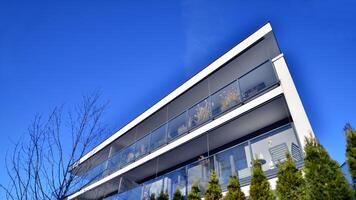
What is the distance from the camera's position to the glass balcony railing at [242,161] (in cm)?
646

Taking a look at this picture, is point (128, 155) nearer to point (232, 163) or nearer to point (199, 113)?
point (199, 113)

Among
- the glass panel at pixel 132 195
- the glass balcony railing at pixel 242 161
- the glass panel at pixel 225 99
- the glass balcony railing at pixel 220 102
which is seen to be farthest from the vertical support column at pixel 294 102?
the glass panel at pixel 132 195

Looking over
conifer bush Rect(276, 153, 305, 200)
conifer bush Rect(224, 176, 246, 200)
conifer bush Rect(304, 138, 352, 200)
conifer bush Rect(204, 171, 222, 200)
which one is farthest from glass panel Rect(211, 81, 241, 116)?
conifer bush Rect(304, 138, 352, 200)

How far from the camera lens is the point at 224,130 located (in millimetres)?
8344

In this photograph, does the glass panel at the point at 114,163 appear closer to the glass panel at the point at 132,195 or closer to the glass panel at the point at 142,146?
the glass panel at the point at 142,146

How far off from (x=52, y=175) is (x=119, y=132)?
35.7ft

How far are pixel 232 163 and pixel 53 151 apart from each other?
18.8ft

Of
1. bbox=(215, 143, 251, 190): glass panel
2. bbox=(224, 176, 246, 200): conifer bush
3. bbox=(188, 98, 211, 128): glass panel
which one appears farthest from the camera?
bbox=(188, 98, 211, 128): glass panel

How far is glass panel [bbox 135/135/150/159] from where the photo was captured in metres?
11.7

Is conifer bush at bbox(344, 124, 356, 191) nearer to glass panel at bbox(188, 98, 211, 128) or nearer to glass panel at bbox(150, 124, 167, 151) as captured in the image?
glass panel at bbox(188, 98, 211, 128)

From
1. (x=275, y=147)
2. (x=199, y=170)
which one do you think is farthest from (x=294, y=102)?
(x=199, y=170)

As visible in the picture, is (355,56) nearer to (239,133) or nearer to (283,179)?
(239,133)

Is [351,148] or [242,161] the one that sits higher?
[242,161]

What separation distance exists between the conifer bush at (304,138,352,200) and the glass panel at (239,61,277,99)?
382cm
